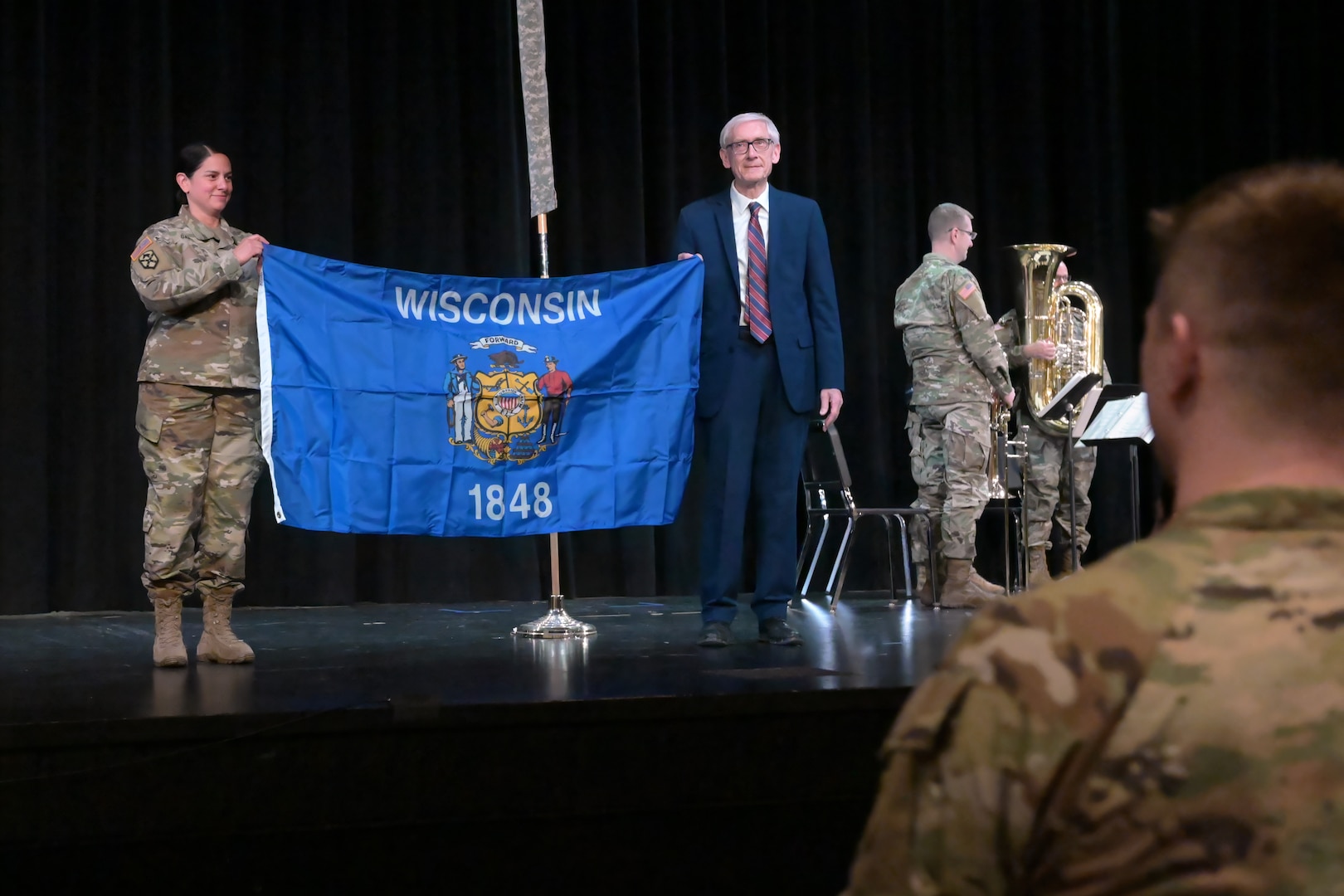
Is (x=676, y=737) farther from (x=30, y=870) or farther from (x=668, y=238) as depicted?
(x=668, y=238)

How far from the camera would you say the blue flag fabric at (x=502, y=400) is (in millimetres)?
4434

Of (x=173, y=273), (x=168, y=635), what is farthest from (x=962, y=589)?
(x=173, y=273)

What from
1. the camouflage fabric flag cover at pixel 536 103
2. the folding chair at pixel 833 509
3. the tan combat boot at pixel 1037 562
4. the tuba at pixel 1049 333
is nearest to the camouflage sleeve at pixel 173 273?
the camouflage fabric flag cover at pixel 536 103

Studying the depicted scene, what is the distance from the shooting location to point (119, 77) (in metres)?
6.42

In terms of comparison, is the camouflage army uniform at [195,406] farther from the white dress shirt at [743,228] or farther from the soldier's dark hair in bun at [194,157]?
the white dress shirt at [743,228]

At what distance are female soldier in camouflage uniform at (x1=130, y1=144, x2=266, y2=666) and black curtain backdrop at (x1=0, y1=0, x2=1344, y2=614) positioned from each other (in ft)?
8.51

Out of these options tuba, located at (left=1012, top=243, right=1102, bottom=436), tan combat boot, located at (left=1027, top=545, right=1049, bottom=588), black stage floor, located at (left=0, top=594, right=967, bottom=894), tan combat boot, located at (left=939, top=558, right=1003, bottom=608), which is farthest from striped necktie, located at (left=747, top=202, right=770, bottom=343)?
tan combat boot, located at (left=1027, top=545, right=1049, bottom=588)

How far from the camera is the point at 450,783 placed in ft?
9.18

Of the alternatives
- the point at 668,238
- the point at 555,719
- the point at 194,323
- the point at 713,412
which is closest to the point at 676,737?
the point at 555,719

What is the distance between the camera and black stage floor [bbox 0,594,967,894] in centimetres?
267

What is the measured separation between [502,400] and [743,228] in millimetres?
1037

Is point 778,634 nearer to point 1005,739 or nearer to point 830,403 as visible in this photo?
point 830,403

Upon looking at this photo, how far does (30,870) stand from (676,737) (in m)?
1.34

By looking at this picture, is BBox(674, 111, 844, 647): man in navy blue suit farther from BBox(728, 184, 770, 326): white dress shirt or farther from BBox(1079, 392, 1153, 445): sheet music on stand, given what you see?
BBox(1079, 392, 1153, 445): sheet music on stand
